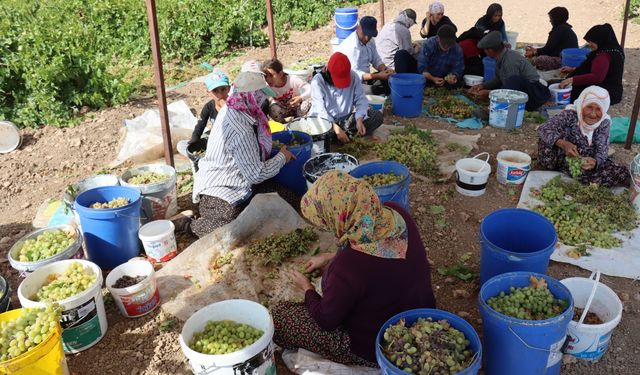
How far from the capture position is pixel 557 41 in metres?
8.59

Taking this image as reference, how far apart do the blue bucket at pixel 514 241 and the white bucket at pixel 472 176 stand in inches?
47.0

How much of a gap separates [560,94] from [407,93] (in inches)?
83.8

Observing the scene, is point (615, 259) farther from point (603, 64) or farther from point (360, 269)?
point (603, 64)

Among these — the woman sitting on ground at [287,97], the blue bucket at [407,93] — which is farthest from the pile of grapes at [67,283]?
the blue bucket at [407,93]

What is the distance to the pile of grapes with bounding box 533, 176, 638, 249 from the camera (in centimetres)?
435

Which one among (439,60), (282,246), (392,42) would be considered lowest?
(282,246)

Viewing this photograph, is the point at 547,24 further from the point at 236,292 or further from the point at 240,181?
the point at 236,292

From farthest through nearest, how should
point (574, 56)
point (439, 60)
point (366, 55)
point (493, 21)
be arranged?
point (493, 21)
point (574, 56)
point (439, 60)
point (366, 55)

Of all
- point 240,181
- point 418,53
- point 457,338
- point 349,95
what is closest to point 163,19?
point 418,53

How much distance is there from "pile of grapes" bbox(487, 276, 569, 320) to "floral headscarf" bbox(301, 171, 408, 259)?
717 millimetres

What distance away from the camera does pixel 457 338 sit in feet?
8.82

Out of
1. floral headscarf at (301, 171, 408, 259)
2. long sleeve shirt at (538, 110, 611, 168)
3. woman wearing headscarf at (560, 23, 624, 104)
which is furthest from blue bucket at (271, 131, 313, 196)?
woman wearing headscarf at (560, 23, 624, 104)

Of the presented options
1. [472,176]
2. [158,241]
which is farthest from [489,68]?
[158,241]

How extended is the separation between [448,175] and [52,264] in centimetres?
381
